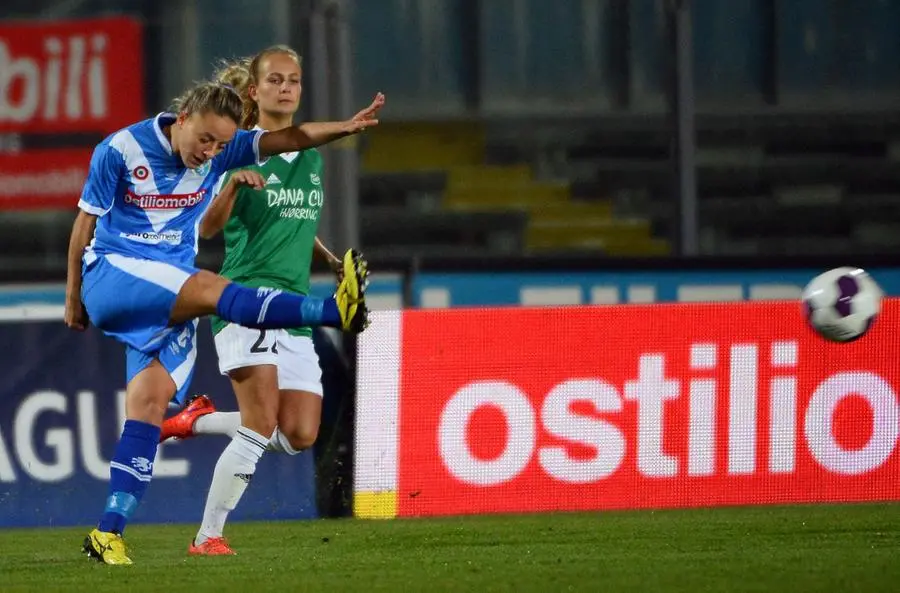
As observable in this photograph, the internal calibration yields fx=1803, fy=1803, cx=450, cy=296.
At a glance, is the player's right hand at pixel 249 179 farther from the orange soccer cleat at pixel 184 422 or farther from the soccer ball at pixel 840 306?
the soccer ball at pixel 840 306

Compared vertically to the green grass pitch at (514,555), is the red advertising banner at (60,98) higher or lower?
higher

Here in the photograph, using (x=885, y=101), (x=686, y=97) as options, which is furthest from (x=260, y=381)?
(x=885, y=101)

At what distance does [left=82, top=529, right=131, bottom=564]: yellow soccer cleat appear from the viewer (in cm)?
599

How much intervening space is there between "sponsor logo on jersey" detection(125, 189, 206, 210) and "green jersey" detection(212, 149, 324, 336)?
0.85 meters

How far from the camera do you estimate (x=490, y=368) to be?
8281 mm

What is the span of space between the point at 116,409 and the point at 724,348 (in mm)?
2811

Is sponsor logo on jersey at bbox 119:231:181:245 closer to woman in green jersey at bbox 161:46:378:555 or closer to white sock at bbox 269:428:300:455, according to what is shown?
woman in green jersey at bbox 161:46:378:555

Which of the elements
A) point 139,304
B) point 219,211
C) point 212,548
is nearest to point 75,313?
point 139,304

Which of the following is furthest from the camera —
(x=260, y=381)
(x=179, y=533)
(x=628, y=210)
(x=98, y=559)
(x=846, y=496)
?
(x=628, y=210)

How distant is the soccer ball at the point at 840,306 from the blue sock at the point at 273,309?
7.83 feet

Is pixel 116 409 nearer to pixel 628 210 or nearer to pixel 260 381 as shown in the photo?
pixel 260 381

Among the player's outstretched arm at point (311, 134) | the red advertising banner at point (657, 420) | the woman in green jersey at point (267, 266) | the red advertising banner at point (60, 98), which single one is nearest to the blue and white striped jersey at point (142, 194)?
the player's outstretched arm at point (311, 134)

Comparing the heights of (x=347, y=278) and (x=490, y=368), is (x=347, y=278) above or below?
above

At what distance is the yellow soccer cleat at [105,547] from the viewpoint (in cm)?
599
